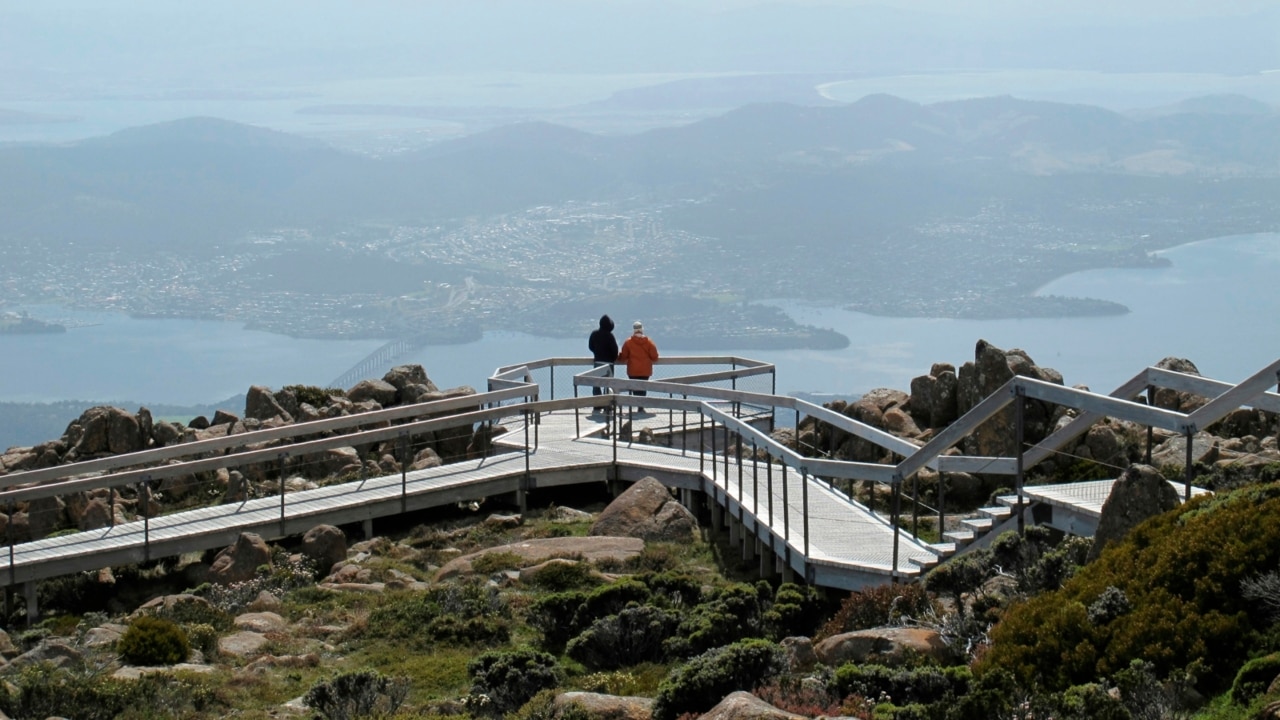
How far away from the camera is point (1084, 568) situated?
1434 centimetres

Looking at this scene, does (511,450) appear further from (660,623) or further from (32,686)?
(32,686)

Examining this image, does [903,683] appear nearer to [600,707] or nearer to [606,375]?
[600,707]

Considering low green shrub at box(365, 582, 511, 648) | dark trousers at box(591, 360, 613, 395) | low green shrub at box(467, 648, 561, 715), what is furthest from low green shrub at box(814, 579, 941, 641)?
dark trousers at box(591, 360, 613, 395)

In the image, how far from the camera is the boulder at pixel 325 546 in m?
21.5

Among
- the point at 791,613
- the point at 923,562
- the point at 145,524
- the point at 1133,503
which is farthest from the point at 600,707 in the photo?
the point at 145,524

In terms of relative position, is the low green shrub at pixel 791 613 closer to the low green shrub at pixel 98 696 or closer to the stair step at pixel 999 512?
the stair step at pixel 999 512

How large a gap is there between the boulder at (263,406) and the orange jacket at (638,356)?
7212 millimetres

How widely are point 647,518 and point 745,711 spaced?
1047 centimetres

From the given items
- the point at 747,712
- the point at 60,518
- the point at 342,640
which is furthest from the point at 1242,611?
the point at 60,518

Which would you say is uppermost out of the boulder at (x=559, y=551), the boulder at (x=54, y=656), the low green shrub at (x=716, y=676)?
the low green shrub at (x=716, y=676)

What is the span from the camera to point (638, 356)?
2881 cm

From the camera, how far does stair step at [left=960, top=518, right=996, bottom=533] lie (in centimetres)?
1723

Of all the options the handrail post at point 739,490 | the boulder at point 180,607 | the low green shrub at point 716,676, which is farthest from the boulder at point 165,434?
the low green shrub at point 716,676

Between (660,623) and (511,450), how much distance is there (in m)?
10.3
